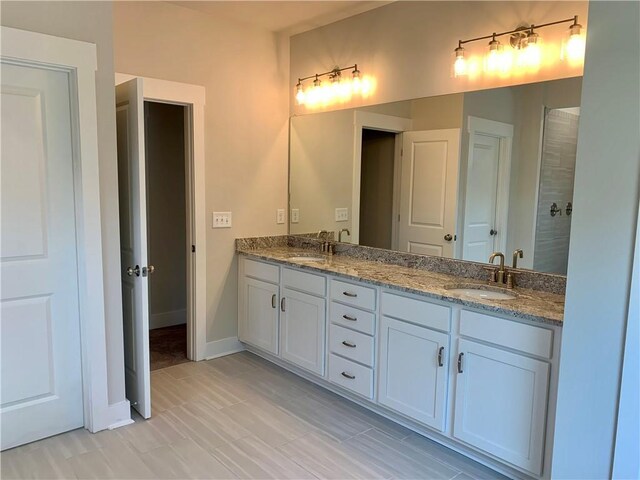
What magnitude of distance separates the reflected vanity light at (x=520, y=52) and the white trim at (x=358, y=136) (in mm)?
623

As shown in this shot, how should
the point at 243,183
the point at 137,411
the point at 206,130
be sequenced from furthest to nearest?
1. the point at 243,183
2. the point at 206,130
3. the point at 137,411

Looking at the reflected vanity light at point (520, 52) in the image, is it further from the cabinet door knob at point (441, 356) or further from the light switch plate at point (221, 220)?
the light switch plate at point (221, 220)

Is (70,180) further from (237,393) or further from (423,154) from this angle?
(423,154)

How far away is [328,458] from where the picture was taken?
7.84 feet

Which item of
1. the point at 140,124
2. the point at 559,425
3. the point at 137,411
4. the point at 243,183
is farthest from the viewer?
the point at 243,183

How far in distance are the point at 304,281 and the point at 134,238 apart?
1127 millimetres

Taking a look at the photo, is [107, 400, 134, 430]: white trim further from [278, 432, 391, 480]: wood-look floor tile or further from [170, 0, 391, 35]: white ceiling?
[170, 0, 391, 35]: white ceiling

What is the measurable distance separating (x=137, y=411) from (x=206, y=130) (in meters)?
2.00

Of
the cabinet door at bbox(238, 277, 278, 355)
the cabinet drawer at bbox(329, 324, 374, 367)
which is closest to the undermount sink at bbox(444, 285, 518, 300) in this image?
the cabinet drawer at bbox(329, 324, 374, 367)

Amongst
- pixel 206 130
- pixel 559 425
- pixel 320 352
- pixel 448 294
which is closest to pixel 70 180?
pixel 206 130

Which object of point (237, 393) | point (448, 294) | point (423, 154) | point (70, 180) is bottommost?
point (237, 393)

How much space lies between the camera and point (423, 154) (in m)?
3.11

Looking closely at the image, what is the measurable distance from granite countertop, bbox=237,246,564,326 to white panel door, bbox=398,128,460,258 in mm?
200

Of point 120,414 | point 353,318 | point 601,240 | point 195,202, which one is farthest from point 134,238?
point 601,240
